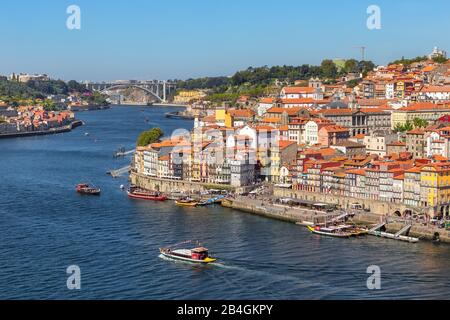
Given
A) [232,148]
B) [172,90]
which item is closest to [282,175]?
[232,148]

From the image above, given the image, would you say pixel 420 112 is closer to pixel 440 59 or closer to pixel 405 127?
pixel 405 127

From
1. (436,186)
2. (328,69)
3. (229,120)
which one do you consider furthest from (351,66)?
(436,186)

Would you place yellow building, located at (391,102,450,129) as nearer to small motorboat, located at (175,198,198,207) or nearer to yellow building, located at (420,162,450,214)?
yellow building, located at (420,162,450,214)

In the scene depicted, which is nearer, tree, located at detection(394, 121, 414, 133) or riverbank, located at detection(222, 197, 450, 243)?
riverbank, located at detection(222, 197, 450, 243)

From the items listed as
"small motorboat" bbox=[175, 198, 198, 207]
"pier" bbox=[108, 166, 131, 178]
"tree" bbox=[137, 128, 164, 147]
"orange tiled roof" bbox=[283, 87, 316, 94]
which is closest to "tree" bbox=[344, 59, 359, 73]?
"orange tiled roof" bbox=[283, 87, 316, 94]

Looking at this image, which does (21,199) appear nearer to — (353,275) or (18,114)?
(353,275)

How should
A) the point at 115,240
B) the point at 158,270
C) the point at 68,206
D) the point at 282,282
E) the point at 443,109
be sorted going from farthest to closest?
the point at 443,109, the point at 68,206, the point at 115,240, the point at 158,270, the point at 282,282
